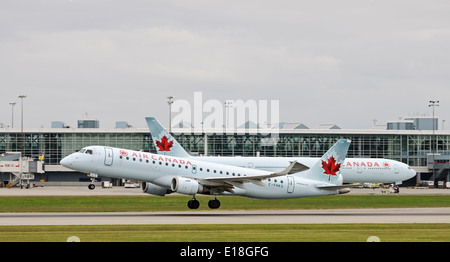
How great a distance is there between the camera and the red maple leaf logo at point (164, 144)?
85975 mm

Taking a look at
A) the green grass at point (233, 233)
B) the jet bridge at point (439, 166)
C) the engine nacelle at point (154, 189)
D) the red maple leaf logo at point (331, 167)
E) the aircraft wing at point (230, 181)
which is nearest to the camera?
the green grass at point (233, 233)

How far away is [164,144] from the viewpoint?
8656 cm

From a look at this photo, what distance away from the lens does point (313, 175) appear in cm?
5953

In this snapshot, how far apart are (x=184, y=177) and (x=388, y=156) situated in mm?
116219

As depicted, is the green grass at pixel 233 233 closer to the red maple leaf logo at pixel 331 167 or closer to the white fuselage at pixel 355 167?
the red maple leaf logo at pixel 331 167

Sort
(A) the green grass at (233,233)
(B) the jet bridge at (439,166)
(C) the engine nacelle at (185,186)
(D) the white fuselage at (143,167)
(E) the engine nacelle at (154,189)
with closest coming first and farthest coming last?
(A) the green grass at (233,233), (C) the engine nacelle at (185,186), (D) the white fuselage at (143,167), (E) the engine nacelle at (154,189), (B) the jet bridge at (439,166)

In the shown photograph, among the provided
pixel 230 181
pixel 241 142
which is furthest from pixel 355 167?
pixel 241 142

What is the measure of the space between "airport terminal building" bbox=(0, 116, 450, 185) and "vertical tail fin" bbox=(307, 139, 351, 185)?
98506 mm

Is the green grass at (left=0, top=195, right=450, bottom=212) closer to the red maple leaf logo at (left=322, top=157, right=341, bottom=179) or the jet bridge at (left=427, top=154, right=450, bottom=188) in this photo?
the red maple leaf logo at (left=322, top=157, right=341, bottom=179)

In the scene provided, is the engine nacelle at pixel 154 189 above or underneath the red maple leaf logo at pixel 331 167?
underneath

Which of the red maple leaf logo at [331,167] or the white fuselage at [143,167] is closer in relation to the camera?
the white fuselage at [143,167]

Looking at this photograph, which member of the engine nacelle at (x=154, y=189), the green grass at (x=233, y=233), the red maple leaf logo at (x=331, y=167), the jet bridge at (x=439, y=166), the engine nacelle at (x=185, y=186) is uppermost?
the red maple leaf logo at (x=331, y=167)

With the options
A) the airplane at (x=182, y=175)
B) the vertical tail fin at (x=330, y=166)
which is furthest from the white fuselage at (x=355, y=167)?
the airplane at (x=182, y=175)

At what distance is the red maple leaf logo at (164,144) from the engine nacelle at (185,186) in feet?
108
